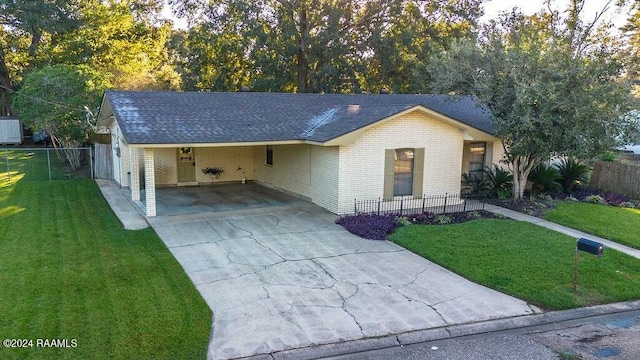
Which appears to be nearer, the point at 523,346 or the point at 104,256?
the point at 523,346

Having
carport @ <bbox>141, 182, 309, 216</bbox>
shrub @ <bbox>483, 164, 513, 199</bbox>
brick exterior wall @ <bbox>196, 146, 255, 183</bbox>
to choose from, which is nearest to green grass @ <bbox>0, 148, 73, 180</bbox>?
brick exterior wall @ <bbox>196, 146, 255, 183</bbox>

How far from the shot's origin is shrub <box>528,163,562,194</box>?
53.6 ft

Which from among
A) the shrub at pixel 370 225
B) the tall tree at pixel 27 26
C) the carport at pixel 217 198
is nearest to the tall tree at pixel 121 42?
the tall tree at pixel 27 26

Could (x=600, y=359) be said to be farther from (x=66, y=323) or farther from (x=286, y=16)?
(x=286, y=16)

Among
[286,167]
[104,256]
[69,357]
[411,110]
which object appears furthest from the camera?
[286,167]

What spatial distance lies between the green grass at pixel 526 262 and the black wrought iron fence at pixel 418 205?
5.87 feet

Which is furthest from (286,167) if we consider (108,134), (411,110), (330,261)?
(108,134)

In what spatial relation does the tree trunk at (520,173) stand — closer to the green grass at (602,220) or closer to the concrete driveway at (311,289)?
the green grass at (602,220)

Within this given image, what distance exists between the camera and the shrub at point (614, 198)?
15.3m

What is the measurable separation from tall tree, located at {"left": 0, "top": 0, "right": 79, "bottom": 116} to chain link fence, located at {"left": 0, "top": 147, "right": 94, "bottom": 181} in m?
8.52

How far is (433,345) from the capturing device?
20.3 feet

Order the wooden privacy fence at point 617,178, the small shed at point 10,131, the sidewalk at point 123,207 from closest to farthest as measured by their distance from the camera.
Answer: the sidewalk at point 123,207 → the wooden privacy fence at point 617,178 → the small shed at point 10,131

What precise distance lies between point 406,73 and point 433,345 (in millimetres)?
24704

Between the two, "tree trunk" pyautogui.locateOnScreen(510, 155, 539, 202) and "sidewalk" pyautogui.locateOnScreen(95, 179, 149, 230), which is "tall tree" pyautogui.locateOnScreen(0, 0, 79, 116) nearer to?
"sidewalk" pyautogui.locateOnScreen(95, 179, 149, 230)
